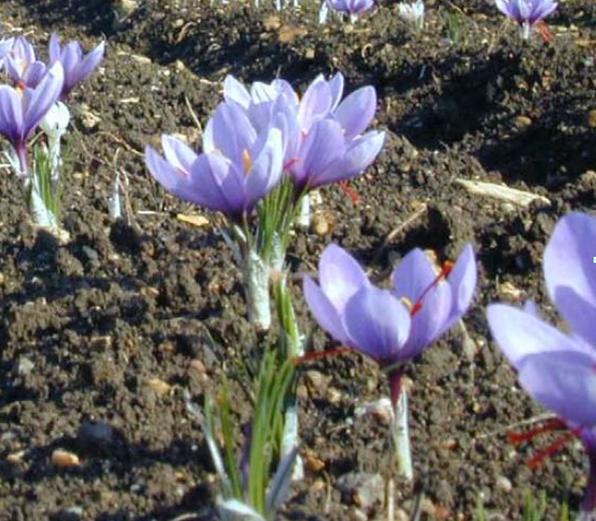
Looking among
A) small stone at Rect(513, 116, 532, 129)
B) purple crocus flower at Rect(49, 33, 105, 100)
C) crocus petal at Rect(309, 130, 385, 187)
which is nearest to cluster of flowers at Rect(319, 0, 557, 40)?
small stone at Rect(513, 116, 532, 129)

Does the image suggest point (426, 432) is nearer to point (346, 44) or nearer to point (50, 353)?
point (50, 353)

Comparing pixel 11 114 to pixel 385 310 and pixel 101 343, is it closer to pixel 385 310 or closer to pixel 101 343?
pixel 101 343

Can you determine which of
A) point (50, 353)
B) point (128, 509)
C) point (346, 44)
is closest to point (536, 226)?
point (50, 353)

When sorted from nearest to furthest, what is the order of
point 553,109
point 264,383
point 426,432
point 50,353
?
point 264,383, point 426,432, point 50,353, point 553,109

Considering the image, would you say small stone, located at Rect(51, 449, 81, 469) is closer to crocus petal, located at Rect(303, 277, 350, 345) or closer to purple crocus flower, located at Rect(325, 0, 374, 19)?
crocus petal, located at Rect(303, 277, 350, 345)

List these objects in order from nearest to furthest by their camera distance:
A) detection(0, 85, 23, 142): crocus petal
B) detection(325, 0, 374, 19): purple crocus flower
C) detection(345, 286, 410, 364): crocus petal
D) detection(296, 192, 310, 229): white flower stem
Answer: detection(345, 286, 410, 364): crocus petal → detection(0, 85, 23, 142): crocus petal → detection(296, 192, 310, 229): white flower stem → detection(325, 0, 374, 19): purple crocus flower

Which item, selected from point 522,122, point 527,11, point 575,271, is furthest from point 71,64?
point 527,11

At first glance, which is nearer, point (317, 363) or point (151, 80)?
point (317, 363)
